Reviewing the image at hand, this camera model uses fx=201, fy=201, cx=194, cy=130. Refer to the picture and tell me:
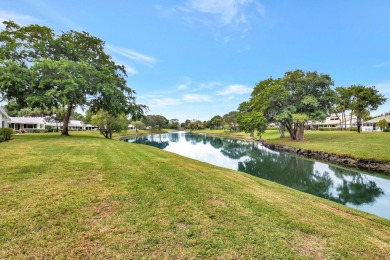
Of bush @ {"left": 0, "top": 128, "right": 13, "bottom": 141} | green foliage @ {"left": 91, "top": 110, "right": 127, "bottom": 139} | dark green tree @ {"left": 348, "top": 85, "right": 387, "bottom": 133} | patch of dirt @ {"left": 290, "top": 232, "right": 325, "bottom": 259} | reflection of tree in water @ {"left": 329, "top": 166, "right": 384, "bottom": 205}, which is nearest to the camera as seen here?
patch of dirt @ {"left": 290, "top": 232, "right": 325, "bottom": 259}

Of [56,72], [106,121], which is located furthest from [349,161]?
[106,121]

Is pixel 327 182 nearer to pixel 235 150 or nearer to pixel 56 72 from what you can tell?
pixel 235 150

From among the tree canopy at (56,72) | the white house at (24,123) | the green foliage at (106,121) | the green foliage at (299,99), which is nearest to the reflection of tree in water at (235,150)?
the green foliage at (299,99)

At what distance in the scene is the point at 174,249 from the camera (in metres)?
3.17

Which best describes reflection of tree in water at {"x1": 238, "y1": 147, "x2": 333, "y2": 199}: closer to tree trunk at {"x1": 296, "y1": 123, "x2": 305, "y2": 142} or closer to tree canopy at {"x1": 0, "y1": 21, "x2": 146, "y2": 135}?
tree trunk at {"x1": 296, "y1": 123, "x2": 305, "y2": 142}

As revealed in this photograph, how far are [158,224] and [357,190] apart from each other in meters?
13.7

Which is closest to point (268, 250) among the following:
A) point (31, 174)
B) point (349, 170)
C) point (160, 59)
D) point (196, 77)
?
point (31, 174)

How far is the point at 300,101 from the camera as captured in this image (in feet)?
108

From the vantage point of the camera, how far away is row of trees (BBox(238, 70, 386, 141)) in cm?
3170

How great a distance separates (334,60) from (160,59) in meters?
30.9

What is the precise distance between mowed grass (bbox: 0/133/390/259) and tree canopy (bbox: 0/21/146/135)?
555 inches

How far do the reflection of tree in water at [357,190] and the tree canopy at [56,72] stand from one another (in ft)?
66.7

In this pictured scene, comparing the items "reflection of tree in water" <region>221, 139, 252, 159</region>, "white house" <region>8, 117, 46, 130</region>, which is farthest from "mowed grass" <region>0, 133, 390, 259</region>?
"white house" <region>8, 117, 46, 130</region>

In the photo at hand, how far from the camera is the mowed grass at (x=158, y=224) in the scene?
Result: 3.14 m
